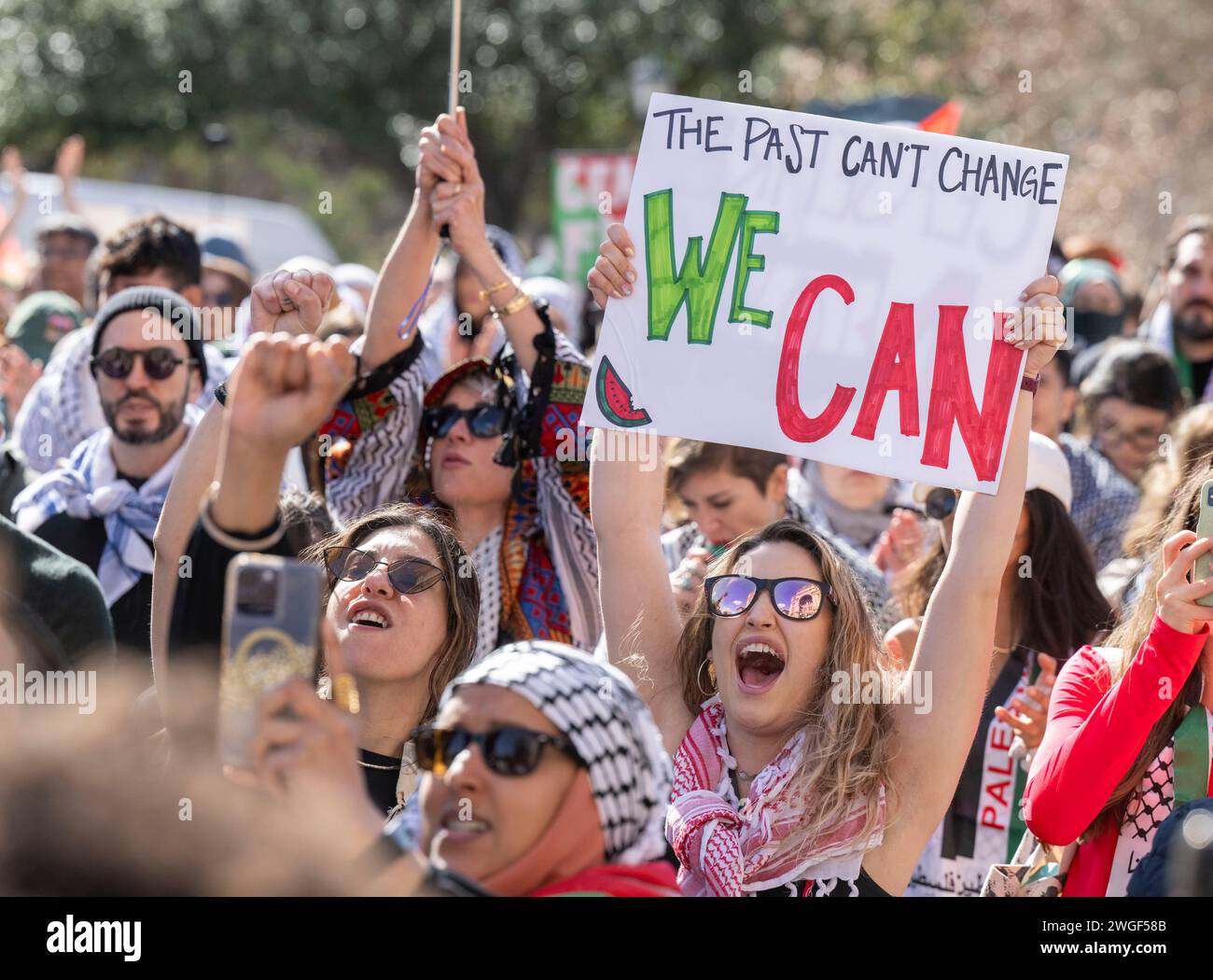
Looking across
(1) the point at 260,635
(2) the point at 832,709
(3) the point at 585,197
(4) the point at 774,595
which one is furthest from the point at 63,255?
(1) the point at 260,635

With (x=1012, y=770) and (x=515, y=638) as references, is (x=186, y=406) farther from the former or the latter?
(x=1012, y=770)

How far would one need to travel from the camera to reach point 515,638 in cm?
390

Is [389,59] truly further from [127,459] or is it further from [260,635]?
[260,635]

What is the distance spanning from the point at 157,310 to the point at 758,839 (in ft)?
7.83

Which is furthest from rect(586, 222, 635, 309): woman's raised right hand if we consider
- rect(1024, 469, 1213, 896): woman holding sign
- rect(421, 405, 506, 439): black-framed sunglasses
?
rect(1024, 469, 1213, 896): woman holding sign

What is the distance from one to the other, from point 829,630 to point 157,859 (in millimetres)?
1424

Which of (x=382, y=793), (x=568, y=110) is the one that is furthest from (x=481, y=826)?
(x=568, y=110)

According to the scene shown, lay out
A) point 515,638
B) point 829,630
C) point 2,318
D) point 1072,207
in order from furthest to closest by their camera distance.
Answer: point 1072,207 < point 2,318 < point 515,638 < point 829,630

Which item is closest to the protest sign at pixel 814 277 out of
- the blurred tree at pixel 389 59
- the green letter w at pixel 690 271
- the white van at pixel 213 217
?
the green letter w at pixel 690 271

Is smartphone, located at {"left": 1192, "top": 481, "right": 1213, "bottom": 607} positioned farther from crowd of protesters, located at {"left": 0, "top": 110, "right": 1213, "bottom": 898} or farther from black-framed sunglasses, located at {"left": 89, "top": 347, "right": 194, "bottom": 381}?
black-framed sunglasses, located at {"left": 89, "top": 347, "right": 194, "bottom": 381}

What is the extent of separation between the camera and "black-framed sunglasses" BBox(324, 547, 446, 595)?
10.4 feet

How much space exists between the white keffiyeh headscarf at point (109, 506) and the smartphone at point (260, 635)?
2222 mm

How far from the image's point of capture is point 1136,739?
9.07 feet

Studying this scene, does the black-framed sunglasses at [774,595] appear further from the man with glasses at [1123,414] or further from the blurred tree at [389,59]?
the blurred tree at [389,59]
